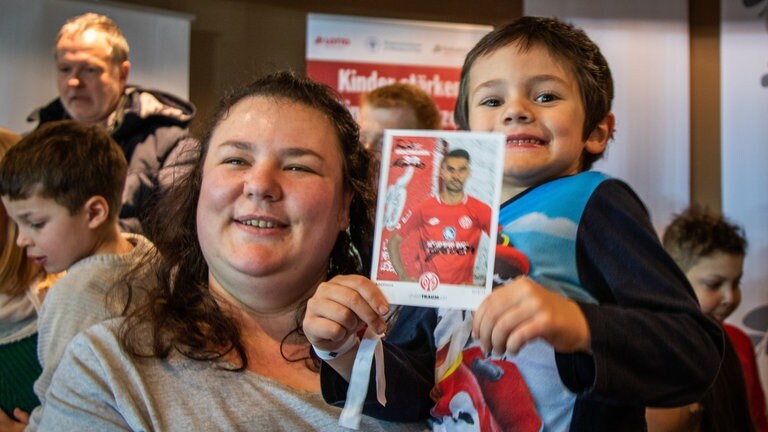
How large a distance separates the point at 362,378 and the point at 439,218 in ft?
0.91

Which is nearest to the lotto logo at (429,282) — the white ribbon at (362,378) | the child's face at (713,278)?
the white ribbon at (362,378)

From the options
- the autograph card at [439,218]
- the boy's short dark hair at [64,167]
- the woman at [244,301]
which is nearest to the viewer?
the autograph card at [439,218]

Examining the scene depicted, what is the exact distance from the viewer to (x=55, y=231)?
7.47 ft

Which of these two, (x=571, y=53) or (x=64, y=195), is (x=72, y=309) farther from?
(x=571, y=53)

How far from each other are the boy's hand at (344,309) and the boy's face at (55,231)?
140 centimetres

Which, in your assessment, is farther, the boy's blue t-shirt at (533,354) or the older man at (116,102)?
the older man at (116,102)

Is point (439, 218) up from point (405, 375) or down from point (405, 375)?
up

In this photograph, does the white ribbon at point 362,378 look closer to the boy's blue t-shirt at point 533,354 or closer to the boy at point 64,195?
the boy's blue t-shirt at point 533,354

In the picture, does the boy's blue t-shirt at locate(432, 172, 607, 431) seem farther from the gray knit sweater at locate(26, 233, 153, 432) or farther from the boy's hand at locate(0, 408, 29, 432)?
the boy's hand at locate(0, 408, 29, 432)

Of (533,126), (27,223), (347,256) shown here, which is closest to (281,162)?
(347,256)

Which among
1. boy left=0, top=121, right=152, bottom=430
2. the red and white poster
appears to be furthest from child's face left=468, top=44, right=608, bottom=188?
the red and white poster

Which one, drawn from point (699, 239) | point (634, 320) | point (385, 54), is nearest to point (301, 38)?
point (385, 54)

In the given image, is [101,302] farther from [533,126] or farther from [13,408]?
[533,126]

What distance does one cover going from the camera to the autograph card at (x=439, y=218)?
110 cm
